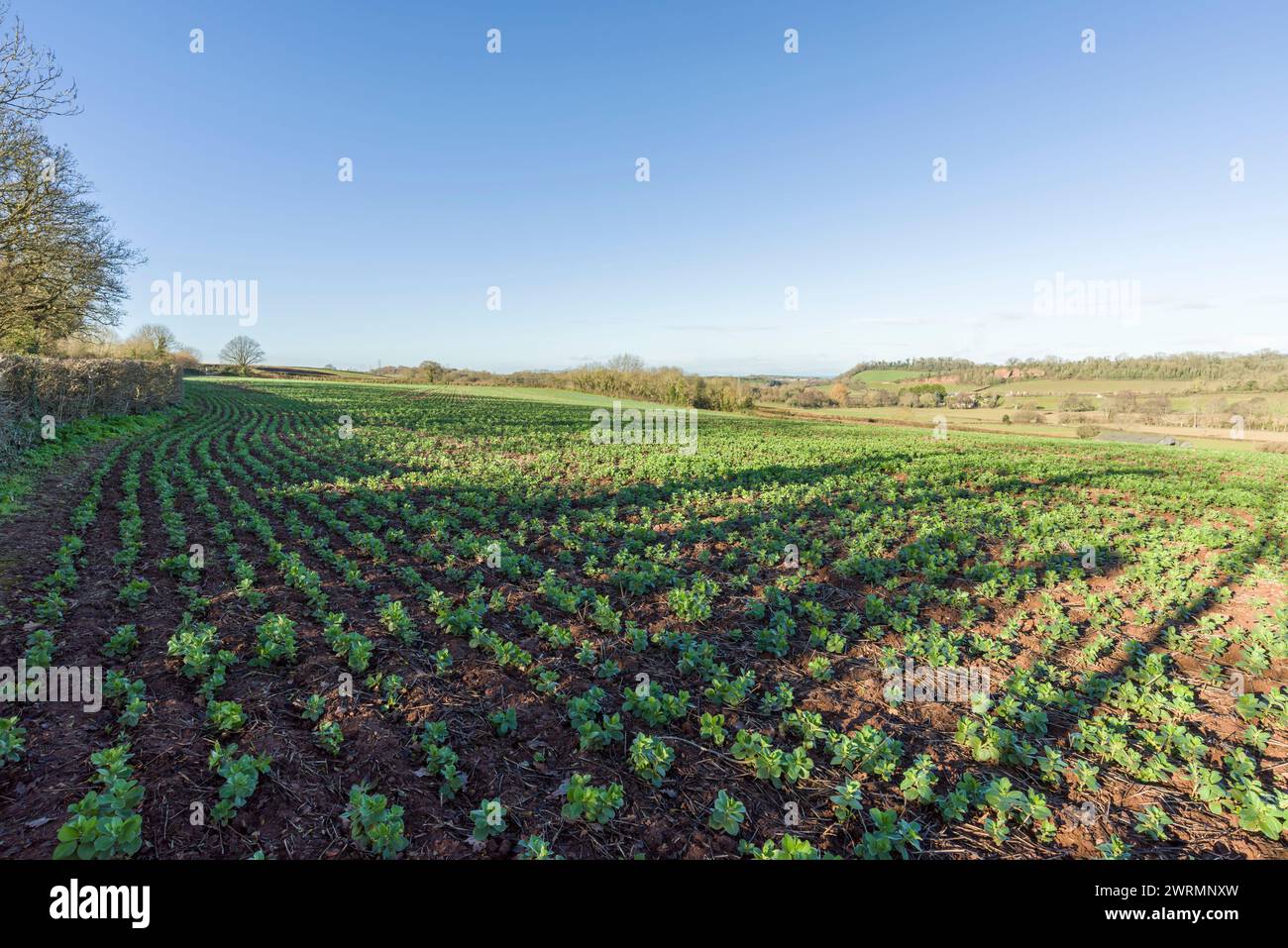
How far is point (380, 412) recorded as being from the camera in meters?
39.4

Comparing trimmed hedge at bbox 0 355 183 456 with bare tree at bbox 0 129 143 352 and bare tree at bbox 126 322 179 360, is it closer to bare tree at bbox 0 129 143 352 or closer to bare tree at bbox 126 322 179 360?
bare tree at bbox 0 129 143 352

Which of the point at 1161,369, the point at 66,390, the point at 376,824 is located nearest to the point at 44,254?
the point at 66,390

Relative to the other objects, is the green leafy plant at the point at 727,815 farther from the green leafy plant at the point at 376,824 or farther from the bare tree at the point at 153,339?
the bare tree at the point at 153,339

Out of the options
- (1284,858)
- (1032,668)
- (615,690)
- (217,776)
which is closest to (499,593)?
(615,690)

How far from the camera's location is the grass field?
3.72 m

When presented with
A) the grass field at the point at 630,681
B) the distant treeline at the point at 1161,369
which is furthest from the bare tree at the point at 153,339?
the distant treeline at the point at 1161,369

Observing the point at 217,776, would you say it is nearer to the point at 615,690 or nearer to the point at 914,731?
the point at 615,690

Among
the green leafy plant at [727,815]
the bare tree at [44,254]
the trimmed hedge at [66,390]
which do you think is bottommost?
the green leafy plant at [727,815]

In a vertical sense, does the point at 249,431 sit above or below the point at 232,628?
above

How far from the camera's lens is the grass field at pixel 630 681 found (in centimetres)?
372

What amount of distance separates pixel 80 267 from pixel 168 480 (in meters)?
17.2

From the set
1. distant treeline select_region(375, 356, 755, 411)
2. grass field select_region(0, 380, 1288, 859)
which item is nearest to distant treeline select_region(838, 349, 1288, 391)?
distant treeline select_region(375, 356, 755, 411)

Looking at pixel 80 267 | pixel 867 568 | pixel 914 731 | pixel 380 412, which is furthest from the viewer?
pixel 380 412

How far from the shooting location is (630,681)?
5590 millimetres
